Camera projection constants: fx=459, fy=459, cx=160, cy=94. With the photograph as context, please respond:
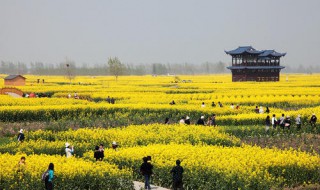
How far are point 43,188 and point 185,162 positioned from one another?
5917 millimetres

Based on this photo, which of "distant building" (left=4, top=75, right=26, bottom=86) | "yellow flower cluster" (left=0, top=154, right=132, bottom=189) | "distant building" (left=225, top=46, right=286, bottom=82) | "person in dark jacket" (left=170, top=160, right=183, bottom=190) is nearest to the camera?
"person in dark jacket" (left=170, top=160, right=183, bottom=190)

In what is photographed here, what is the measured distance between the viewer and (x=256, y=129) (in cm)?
3253

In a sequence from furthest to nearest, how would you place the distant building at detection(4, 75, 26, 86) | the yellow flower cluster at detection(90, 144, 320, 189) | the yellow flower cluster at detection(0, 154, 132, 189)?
the distant building at detection(4, 75, 26, 86)
the yellow flower cluster at detection(90, 144, 320, 189)
the yellow flower cluster at detection(0, 154, 132, 189)

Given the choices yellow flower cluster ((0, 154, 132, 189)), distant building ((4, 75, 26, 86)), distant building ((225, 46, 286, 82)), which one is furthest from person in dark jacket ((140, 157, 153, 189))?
distant building ((225, 46, 286, 82))

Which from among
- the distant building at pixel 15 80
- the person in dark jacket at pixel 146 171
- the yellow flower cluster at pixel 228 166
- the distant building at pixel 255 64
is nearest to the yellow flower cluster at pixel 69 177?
the person in dark jacket at pixel 146 171

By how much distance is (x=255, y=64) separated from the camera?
328 ft

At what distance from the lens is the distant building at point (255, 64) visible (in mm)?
99438

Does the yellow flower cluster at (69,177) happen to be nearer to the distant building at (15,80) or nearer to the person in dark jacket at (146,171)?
the person in dark jacket at (146,171)

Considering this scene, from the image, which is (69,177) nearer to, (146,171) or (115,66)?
(146,171)

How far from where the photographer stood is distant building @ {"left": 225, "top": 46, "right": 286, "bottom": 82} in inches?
3915

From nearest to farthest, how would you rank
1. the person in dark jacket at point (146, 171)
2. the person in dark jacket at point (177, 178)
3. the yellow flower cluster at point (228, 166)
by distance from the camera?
the person in dark jacket at point (177, 178) < the yellow flower cluster at point (228, 166) < the person in dark jacket at point (146, 171)

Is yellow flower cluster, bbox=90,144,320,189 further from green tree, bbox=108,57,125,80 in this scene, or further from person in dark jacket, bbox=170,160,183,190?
green tree, bbox=108,57,125,80

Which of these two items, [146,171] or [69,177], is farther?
[146,171]

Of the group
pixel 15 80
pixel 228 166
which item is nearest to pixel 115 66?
pixel 15 80
